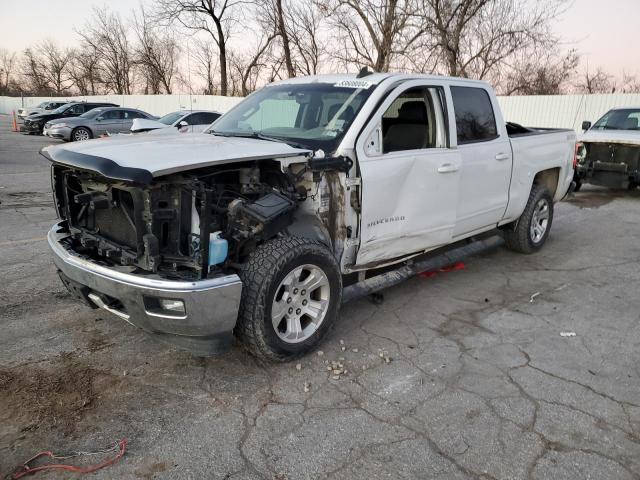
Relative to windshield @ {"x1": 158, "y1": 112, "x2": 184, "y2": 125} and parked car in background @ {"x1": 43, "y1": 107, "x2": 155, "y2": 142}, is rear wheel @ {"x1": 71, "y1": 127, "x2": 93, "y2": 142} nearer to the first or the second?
parked car in background @ {"x1": 43, "y1": 107, "x2": 155, "y2": 142}

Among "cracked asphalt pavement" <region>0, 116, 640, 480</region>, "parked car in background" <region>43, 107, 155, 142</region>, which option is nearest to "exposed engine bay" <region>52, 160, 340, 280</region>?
"cracked asphalt pavement" <region>0, 116, 640, 480</region>

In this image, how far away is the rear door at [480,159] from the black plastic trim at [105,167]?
2875 mm

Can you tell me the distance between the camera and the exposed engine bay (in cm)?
289

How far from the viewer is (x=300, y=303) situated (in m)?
3.46

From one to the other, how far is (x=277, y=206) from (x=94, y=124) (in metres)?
19.7

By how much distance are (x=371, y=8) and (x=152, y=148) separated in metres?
20.6

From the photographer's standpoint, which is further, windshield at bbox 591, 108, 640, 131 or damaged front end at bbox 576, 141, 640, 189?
windshield at bbox 591, 108, 640, 131

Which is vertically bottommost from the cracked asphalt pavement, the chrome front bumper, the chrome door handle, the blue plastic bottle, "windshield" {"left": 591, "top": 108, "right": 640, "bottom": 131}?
the cracked asphalt pavement

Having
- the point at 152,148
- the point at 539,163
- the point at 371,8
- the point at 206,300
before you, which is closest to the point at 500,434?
the point at 206,300

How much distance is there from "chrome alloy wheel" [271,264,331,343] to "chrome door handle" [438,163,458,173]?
1.48 m

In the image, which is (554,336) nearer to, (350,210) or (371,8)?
(350,210)

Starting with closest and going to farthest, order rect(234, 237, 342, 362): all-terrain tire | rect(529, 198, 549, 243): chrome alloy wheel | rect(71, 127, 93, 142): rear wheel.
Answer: rect(234, 237, 342, 362): all-terrain tire < rect(529, 198, 549, 243): chrome alloy wheel < rect(71, 127, 93, 142): rear wheel

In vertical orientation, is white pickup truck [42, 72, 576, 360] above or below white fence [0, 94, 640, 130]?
below

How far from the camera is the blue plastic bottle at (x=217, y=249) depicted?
296 centimetres
